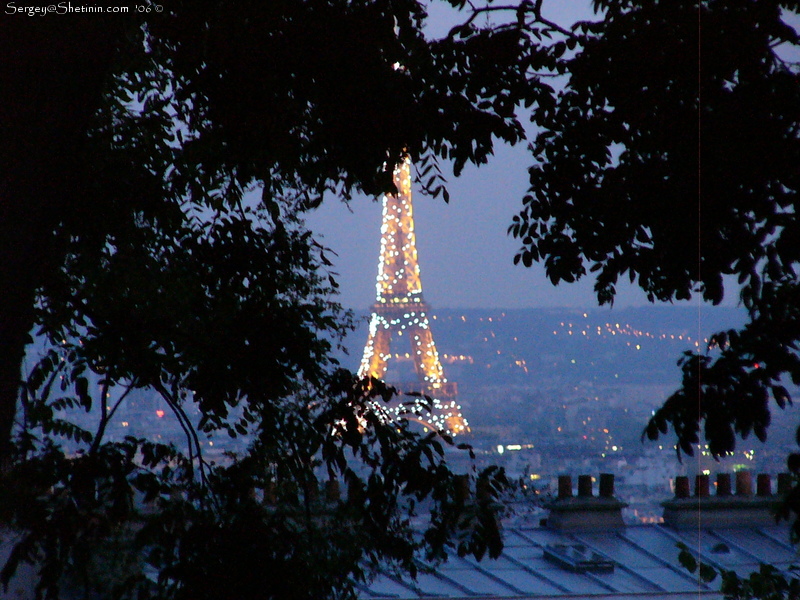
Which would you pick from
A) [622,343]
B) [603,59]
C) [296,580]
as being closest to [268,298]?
[296,580]

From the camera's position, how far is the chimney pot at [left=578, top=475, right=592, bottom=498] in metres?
9.61

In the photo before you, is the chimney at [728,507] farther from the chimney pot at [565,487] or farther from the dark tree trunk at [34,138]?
the dark tree trunk at [34,138]

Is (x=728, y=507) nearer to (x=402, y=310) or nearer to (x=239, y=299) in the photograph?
(x=239, y=299)

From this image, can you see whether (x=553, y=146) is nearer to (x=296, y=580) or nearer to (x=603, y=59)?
(x=603, y=59)

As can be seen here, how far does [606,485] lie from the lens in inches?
391

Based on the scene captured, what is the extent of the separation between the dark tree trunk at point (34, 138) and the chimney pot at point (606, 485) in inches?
284

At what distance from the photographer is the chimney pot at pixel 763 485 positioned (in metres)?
10.6

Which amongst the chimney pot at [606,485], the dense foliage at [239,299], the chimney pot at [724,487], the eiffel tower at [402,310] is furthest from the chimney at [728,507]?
the eiffel tower at [402,310]

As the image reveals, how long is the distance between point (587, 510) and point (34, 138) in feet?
27.1

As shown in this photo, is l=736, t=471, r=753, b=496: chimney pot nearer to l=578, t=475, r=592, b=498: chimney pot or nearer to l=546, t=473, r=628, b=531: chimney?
l=546, t=473, r=628, b=531: chimney

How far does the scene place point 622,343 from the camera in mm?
8836

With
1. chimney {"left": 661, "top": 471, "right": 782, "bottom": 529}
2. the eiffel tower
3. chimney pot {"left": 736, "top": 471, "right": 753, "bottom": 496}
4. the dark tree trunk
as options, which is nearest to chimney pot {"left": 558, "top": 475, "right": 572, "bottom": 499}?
chimney {"left": 661, "top": 471, "right": 782, "bottom": 529}

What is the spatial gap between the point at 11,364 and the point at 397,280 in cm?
2794

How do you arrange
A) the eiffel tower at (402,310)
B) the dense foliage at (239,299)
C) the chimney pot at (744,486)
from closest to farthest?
the dense foliage at (239,299)
the chimney pot at (744,486)
the eiffel tower at (402,310)
